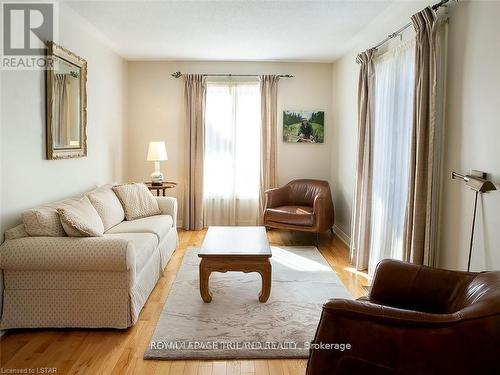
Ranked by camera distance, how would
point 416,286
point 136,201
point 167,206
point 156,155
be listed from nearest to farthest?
point 416,286
point 136,201
point 167,206
point 156,155

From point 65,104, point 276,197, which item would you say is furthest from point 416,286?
point 276,197

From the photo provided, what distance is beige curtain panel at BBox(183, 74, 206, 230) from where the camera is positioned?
6227 mm

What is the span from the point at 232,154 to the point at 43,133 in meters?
3.23

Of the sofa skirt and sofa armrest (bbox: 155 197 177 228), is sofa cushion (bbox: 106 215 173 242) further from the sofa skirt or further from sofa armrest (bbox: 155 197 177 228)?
the sofa skirt

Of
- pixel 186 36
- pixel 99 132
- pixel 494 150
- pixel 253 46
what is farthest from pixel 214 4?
pixel 494 150

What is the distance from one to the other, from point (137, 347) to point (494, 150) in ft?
8.30

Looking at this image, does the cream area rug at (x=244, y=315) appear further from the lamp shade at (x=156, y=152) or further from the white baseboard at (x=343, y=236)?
the lamp shade at (x=156, y=152)

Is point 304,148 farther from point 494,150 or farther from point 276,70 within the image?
point 494,150

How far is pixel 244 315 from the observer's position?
10.6 feet

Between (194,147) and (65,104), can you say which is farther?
(194,147)

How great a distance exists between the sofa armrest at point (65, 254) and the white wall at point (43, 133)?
23 centimetres

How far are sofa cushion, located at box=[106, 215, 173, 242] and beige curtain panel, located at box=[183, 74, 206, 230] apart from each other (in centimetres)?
165

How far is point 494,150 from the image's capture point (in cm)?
244

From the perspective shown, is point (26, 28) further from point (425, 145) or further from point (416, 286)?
point (416, 286)
